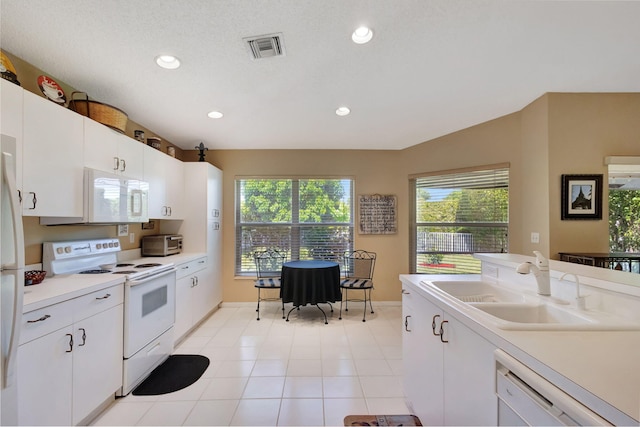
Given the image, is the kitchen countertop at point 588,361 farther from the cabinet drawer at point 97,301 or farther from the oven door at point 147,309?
the oven door at point 147,309

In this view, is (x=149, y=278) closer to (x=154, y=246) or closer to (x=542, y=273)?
(x=154, y=246)

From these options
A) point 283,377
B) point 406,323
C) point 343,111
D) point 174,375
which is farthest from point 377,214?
point 174,375

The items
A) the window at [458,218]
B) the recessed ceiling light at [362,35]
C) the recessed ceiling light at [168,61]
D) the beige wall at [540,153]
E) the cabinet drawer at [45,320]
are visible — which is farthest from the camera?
the window at [458,218]

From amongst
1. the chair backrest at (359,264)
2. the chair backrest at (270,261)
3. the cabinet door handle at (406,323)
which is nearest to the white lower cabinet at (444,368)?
the cabinet door handle at (406,323)

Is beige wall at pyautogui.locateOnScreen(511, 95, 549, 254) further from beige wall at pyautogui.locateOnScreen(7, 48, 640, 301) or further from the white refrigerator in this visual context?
the white refrigerator

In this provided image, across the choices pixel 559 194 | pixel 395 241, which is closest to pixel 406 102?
pixel 559 194

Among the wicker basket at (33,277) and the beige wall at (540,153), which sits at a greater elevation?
the beige wall at (540,153)

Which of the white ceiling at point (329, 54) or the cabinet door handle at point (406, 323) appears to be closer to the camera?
the white ceiling at point (329, 54)

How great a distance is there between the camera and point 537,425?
2.51ft

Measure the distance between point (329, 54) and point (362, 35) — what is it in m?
0.29

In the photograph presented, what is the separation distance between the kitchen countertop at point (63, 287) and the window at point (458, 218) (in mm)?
3854

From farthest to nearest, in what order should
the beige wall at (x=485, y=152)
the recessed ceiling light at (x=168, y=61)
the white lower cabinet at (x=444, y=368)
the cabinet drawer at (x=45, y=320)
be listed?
the beige wall at (x=485, y=152) → the recessed ceiling light at (x=168, y=61) → the cabinet drawer at (x=45, y=320) → the white lower cabinet at (x=444, y=368)

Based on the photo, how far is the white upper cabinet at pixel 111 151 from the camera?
2077mm

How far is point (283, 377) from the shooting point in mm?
2311
